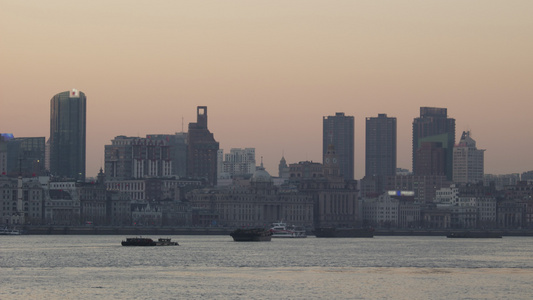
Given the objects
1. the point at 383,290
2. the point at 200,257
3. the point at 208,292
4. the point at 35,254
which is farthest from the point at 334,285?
the point at 35,254

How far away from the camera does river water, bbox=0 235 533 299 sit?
403ft

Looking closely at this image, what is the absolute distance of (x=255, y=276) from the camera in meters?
142

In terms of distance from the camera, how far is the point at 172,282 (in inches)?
5231

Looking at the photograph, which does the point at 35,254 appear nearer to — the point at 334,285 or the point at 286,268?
the point at 286,268

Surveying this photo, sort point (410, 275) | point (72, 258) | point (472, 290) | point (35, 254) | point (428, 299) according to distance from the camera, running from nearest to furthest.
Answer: point (428, 299), point (472, 290), point (410, 275), point (72, 258), point (35, 254)

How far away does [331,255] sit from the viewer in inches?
7549

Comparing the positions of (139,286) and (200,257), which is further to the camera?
(200,257)

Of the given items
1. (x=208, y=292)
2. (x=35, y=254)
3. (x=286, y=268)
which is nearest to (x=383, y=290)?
(x=208, y=292)

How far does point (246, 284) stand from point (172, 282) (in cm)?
729

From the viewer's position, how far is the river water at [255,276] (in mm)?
122875

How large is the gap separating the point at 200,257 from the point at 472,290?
58112 millimetres

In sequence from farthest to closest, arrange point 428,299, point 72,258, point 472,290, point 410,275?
point 72,258
point 410,275
point 472,290
point 428,299

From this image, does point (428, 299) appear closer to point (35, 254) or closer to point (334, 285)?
point (334, 285)

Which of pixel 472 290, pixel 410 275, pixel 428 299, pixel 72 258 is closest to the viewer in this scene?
pixel 428 299
